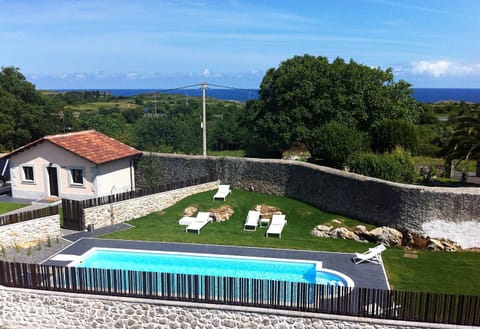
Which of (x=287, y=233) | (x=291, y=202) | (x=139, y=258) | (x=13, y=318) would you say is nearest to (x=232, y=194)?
(x=291, y=202)

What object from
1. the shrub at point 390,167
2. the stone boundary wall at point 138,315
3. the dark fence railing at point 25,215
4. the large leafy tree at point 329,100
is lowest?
the stone boundary wall at point 138,315

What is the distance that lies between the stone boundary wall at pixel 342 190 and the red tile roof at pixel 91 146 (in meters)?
2.35

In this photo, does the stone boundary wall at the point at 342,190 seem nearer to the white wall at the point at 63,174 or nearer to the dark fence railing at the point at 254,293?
the white wall at the point at 63,174

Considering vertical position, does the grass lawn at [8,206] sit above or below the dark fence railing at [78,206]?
below

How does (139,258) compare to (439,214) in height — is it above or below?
below

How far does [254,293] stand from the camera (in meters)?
13.5

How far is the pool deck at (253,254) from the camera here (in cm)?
1620

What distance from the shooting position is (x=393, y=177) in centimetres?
2283

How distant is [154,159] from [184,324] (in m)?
16.7

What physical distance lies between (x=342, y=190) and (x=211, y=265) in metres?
8.64

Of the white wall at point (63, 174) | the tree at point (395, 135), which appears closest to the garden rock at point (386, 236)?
the tree at point (395, 135)

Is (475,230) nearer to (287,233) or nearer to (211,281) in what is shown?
(287,233)

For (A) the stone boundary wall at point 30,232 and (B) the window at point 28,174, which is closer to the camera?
(A) the stone boundary wall at point 30,232

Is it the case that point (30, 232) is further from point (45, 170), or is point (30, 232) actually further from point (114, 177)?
point (45, 170)
